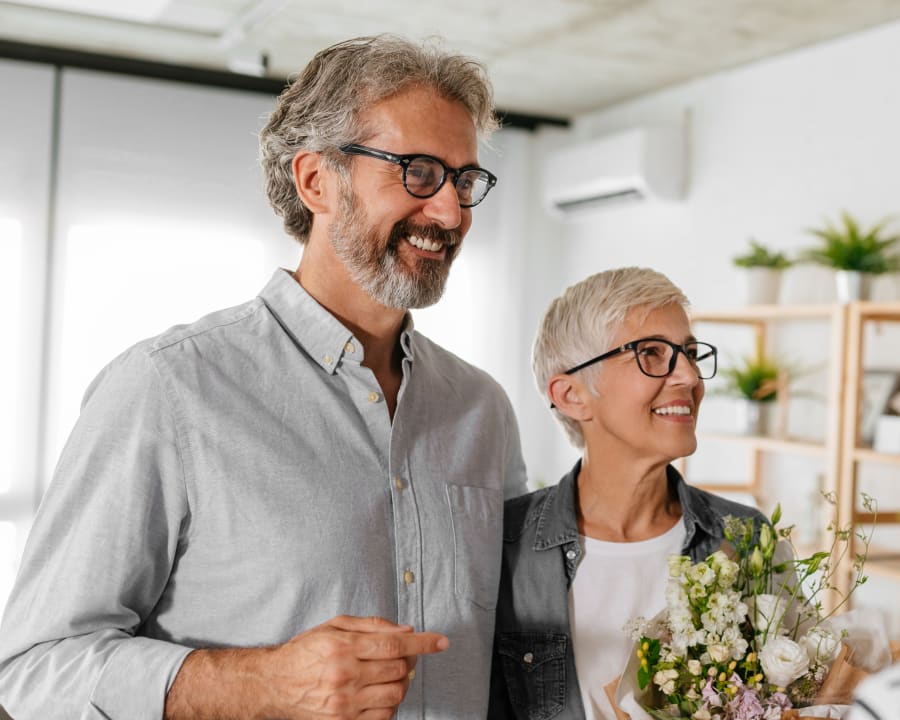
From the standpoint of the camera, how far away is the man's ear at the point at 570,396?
1824mm

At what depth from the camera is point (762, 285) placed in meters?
3.97

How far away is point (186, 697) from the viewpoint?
1.18 metres

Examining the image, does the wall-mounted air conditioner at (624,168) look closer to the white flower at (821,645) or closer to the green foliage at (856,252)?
the green foliage at (856,252)

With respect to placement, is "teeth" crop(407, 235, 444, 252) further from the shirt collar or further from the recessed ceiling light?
the recessed ceiling light

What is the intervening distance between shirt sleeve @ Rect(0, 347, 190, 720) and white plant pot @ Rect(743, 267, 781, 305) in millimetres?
3173

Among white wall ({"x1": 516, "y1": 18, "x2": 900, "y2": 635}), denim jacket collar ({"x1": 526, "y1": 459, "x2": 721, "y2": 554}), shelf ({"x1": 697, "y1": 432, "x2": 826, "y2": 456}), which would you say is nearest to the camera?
denim jacket collar ({"x1": 526, "y1": 459, "x2": 721, "y2": 554})

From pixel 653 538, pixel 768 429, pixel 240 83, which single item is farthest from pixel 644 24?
pixel 653 538

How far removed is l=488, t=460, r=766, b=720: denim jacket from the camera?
1.58 meters

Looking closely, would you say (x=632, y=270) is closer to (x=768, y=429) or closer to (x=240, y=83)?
(x=768, y=429)

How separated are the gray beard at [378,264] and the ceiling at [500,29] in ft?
7.39

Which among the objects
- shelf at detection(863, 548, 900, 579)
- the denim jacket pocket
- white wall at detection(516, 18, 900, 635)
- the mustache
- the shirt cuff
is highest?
white wall at detection(516, 18, 900, 635)

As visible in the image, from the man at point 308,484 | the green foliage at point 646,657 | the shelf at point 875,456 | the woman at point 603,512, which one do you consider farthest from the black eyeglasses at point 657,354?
the shelf at point 875,456

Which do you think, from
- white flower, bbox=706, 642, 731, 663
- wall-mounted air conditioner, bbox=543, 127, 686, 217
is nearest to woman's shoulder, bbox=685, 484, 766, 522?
white flower, bbox=706, 642, 731, 663

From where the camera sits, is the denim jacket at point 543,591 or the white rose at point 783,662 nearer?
the white rose at point 783,662
